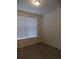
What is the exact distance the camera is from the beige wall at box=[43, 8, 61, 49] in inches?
29.1

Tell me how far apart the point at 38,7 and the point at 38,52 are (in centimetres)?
51

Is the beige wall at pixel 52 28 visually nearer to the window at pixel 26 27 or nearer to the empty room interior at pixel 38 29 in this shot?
the empty room interior at pixel 38 29

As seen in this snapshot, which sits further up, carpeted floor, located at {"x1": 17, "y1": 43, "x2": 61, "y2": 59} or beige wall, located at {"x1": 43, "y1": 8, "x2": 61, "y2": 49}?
beige wall, located at {"x1": 43, "y1": 8, "x2": 61, "y2": 49}

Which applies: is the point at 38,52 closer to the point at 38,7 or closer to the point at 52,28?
the point at 52,28

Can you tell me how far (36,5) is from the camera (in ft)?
2.72

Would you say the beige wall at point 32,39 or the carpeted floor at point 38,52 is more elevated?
the beige wall at point 32,39

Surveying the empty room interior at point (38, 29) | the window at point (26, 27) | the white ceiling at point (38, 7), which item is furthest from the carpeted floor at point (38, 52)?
the white ceiling at point (38, 7)

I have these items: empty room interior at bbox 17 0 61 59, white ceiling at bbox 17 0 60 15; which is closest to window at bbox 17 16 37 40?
empty room interior at bbox 17 0 61 59

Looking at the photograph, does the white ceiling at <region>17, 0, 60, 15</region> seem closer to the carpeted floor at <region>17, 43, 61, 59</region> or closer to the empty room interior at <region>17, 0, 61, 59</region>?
the empty room interior at <region>17, 0, 61, 59</region>

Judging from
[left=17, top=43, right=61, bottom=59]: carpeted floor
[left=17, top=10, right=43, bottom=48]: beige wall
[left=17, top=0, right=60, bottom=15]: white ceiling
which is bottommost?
[left=17, top=43, right=61, bottom=59]: carpeted floor

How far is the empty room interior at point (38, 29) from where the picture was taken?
771 mm
